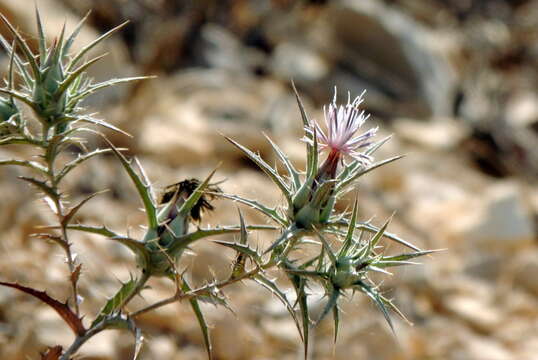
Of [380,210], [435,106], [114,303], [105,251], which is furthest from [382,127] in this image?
[114,303]

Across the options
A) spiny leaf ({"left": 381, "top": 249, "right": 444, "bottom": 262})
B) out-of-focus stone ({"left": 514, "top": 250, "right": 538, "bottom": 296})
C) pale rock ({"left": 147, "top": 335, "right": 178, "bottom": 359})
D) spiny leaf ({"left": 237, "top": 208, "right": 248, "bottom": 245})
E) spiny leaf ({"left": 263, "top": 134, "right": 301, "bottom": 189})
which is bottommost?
spiny leaf ({"left": 237, "top": 208, "right": 248, "bottom": 245})

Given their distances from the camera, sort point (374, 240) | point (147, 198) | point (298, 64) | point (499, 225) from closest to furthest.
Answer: point (374, 240) < point (147, 198) < point (499, 225) < point (298, 64)

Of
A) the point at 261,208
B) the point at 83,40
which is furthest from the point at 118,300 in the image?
the point at 83,40

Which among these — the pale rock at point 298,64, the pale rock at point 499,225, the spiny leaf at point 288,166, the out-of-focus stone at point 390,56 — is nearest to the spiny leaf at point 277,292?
the spiny leaf at point 288,166

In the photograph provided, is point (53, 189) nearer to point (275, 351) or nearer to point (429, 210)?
point (275, 351)

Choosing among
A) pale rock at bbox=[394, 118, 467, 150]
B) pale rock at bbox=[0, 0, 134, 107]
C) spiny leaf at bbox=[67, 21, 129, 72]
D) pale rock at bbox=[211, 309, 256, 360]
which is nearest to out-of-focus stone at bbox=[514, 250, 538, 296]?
pale rock at bbox=[211, 309, 256, 360]

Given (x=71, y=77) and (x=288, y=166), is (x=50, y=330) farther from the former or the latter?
(x=288, y=166)

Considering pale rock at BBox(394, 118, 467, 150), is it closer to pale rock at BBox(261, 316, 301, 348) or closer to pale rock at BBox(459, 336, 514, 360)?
pale rock at BBox(459, 336, 514, 360)
